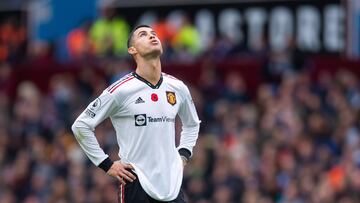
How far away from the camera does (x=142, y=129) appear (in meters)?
11.1

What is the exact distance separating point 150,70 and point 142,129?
0.52 meters

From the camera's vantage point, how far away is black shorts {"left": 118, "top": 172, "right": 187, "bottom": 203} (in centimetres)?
1108

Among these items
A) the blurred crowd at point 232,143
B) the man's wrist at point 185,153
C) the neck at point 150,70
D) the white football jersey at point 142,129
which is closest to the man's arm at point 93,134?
the white football jersey at point 142,129

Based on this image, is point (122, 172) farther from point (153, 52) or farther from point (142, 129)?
point (153, 52)

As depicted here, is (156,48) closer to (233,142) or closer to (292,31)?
(233,142)

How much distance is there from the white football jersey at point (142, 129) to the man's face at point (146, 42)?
0.22 metres

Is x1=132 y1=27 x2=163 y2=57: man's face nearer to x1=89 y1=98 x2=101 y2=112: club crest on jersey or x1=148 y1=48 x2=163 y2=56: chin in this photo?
x1=148 y1=48 x2=163 y2=56: chin

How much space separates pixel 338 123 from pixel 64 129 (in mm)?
5408

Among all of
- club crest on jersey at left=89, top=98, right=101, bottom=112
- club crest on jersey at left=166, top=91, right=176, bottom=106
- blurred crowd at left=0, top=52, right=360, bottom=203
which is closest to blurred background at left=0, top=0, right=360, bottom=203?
blurred crowd at left=0, top=52, right=360, bottom=203

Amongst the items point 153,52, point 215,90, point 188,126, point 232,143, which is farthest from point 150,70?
point 215,90

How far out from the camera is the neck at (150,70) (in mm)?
11219

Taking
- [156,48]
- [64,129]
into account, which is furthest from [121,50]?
[156,48]

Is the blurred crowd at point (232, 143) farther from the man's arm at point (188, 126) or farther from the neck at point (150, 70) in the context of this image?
the neck at point (150, 70)

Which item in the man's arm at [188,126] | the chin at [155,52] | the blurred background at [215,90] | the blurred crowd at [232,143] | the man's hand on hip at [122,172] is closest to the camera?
the man's hand on hip at [122,172]
